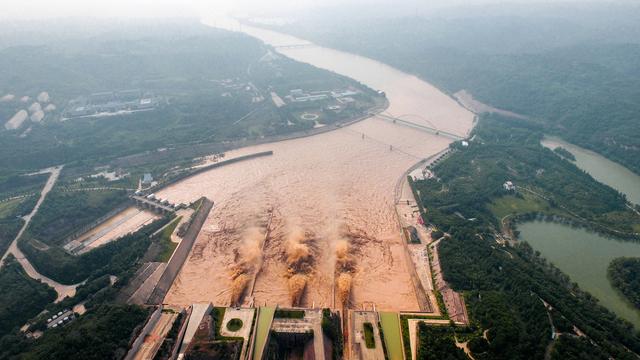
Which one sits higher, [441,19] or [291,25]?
[441,19]

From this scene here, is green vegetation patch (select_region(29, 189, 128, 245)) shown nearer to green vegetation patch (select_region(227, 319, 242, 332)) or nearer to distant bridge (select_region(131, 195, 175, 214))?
distant bridge (select_region(131, 195, 175, 214))

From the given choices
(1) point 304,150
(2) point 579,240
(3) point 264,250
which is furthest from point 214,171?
(2) point 579,240

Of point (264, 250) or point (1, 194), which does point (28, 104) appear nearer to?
point (1, 194)

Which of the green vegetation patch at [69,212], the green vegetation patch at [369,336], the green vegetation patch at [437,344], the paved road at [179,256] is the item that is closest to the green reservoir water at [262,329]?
the green vegetation patch at [369,336]

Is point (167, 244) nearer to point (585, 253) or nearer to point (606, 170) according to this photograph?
point (585, 253)

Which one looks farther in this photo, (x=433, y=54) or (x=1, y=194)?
(x=433, y=54)

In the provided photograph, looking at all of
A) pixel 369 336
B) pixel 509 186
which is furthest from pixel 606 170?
pixel 369 336

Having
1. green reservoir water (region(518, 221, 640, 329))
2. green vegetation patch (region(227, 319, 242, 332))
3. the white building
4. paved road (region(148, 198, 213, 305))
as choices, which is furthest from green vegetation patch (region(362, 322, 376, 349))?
the white building

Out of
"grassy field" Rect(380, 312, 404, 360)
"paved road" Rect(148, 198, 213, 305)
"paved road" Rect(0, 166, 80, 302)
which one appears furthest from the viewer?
"paved road" Rect(0, 166, 80, 302)
